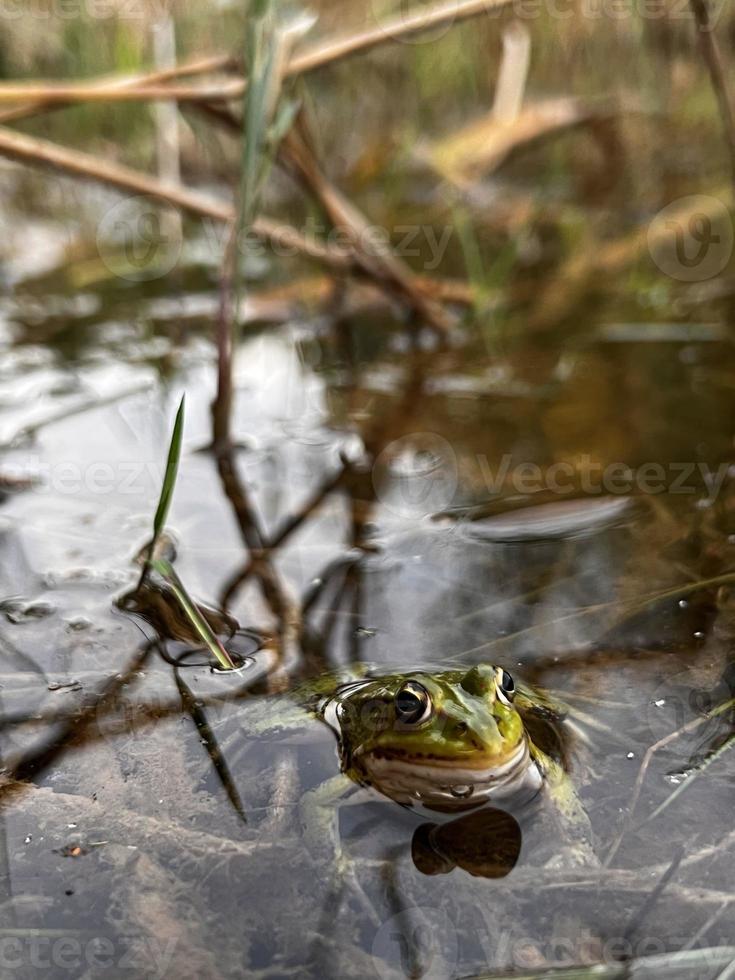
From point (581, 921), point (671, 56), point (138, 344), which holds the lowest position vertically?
point (581, 921)

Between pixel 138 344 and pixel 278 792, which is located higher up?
pixel 138 344

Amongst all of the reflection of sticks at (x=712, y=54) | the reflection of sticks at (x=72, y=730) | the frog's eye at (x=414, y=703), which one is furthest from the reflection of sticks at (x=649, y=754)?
the reflection of sticks at (x=712, y=54)

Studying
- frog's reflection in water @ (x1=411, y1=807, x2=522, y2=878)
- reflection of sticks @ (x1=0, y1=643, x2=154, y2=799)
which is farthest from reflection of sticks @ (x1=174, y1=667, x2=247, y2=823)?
frog's reflection in water @ (x1=411, y1=807, x2=522, y2=878)

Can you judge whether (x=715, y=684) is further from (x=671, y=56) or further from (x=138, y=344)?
(x=671, y=56)

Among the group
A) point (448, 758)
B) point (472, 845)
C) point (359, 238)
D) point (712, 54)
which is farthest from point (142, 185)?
point (472, 845)

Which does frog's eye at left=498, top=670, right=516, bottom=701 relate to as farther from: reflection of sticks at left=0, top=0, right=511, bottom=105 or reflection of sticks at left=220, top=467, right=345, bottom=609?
reflection of sticks at left=0, top=0, right=511, bottom=105

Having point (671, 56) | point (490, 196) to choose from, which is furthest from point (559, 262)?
point (671, 56)

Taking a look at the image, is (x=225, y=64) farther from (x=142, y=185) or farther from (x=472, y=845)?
(x=472, y=845)
